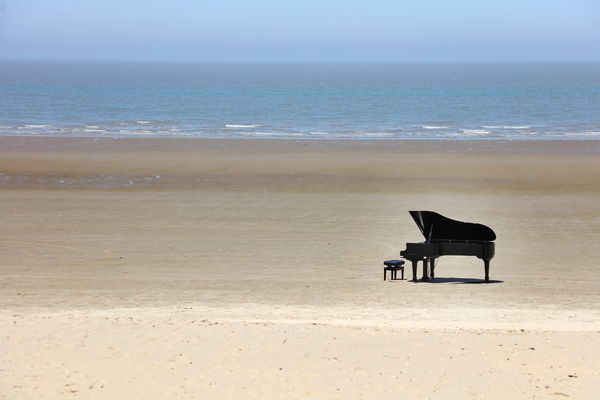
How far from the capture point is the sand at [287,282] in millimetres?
6914

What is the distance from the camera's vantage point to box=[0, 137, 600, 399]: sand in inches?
272

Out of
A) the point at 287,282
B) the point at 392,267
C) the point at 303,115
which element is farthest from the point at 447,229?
the point at 303,115

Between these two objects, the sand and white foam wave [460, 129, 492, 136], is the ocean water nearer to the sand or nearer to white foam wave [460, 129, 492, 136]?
white foam wave [460, 129, 492, 136]

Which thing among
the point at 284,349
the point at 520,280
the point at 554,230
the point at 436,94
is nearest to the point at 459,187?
the point at 554,230

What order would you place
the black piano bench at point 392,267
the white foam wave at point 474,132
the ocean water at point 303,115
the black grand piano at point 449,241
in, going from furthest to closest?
the ocean water at point 303,115 → the white foam wave at point 474,132 → the black piano bench at point 392,267 → the black grand piano at point 449,241

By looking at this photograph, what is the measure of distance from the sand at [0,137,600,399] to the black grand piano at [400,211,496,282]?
55cm

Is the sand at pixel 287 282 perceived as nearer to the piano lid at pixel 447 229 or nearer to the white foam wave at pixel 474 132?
the piano lid at pixel 447 229

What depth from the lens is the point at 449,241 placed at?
12.0 meters

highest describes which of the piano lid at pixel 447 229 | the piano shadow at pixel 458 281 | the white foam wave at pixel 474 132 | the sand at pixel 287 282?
the piano lid at pixel 447 229

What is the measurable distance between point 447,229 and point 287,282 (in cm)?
298

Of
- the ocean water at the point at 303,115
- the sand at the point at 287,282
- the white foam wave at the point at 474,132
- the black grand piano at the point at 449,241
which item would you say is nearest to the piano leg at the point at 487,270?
the black grand piano at the point at 449,241

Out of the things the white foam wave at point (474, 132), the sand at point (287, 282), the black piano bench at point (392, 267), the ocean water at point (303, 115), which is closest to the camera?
the sand at point (287, 282)

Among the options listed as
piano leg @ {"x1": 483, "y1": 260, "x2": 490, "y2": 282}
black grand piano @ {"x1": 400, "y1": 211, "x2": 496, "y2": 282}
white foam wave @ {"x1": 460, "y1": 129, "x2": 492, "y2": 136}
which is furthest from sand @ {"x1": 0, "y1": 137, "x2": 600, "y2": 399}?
white foam wave @ {"x1": 460, "y1": 129, "x2": 492, "y2": 136}

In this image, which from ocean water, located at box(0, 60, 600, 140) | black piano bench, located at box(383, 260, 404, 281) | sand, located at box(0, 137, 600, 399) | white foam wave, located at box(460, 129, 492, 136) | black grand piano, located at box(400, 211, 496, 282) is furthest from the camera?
ocean water, located at box(0, 60, 600, 140)
